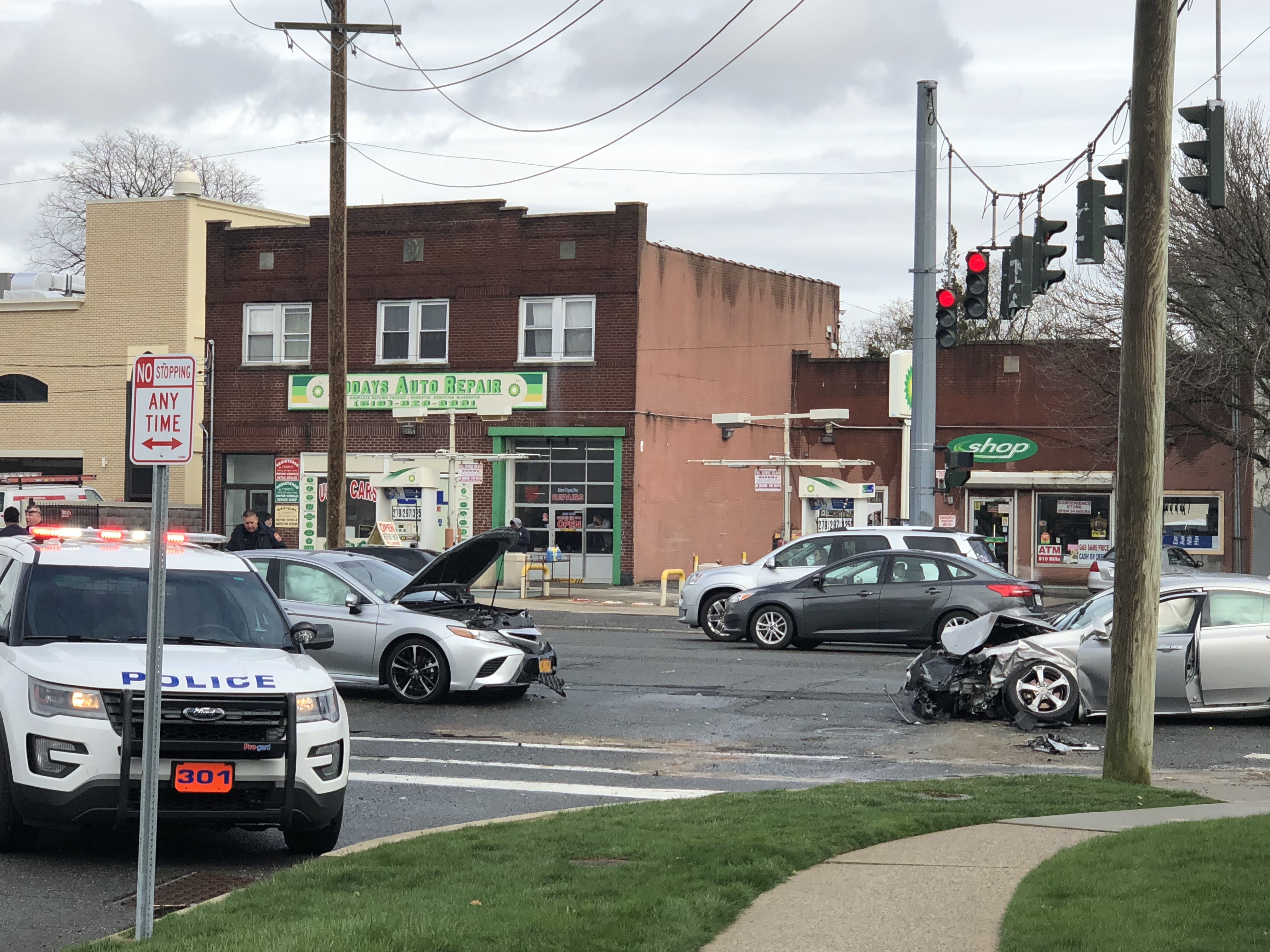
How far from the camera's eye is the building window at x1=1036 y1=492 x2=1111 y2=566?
124 ft

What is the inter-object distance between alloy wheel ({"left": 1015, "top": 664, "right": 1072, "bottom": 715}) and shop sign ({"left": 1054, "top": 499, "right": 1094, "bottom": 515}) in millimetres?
24992

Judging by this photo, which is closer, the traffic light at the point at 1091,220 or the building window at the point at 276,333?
the traffic light at the point at 1091,220

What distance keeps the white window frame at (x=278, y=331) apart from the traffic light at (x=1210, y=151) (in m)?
30.5

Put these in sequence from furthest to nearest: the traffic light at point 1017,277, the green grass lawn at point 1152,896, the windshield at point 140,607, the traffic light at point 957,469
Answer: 1. the traffic light at point 957,469
2. the traffic light at point 1017,277
3. the windshield at point 140,607
4. the green grass lawn at point 1152,896

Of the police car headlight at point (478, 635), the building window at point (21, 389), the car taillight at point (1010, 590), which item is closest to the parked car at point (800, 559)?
the car taillight at point (1010, 590)

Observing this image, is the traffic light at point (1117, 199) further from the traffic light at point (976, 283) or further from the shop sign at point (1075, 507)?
the shop sign at point (1075, 507)

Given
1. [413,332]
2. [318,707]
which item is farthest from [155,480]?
[413,332]

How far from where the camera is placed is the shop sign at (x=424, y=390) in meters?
37.3

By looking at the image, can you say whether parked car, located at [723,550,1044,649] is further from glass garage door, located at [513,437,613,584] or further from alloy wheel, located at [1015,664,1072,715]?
glass garage door, located at [513,437,613,584]

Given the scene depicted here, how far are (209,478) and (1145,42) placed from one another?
33.0 metres

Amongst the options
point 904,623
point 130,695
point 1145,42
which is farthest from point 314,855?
point 904,623

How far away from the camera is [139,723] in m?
8.03

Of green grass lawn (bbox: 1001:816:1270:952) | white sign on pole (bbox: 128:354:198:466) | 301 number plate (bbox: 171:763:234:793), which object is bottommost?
green grass lawn (bbox: 1001:816:1270:952)

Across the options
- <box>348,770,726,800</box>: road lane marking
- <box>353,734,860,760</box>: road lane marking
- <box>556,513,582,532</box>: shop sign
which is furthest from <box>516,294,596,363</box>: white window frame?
<box>348,770,726,800</box>: road lane marking
